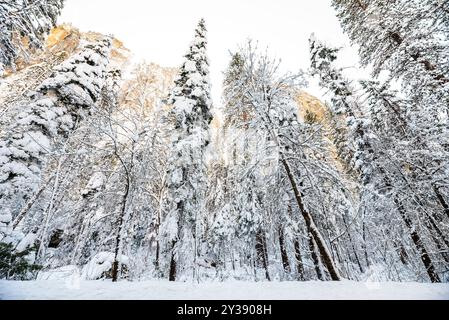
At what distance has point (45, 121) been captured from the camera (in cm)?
1045

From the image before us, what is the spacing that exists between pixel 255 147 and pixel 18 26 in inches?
361

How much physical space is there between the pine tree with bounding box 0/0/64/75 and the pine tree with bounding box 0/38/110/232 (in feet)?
6.98

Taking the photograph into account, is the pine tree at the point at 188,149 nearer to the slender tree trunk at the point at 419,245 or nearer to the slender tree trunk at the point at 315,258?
the slender tree trunk at the point at 315,258

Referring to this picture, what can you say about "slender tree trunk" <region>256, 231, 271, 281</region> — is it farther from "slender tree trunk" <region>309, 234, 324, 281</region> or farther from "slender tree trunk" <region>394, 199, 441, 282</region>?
"slender tree trunk" <region>394, 199, 441, 282</region>

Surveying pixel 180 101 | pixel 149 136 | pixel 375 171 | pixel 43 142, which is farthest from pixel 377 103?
pixel 43 142

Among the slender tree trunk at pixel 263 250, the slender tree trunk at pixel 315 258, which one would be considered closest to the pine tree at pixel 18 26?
the slender tree trunk at pixel 315 258

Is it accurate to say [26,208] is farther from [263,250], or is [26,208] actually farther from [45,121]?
[263,250]

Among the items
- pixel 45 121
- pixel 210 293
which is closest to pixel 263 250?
pixel 45 121

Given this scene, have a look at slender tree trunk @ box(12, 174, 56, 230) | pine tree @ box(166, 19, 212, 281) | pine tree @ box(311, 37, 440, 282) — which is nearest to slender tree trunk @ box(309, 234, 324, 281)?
pine tree @ box(311, 37, 440, 282)

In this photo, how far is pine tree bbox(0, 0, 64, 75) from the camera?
7957mm
